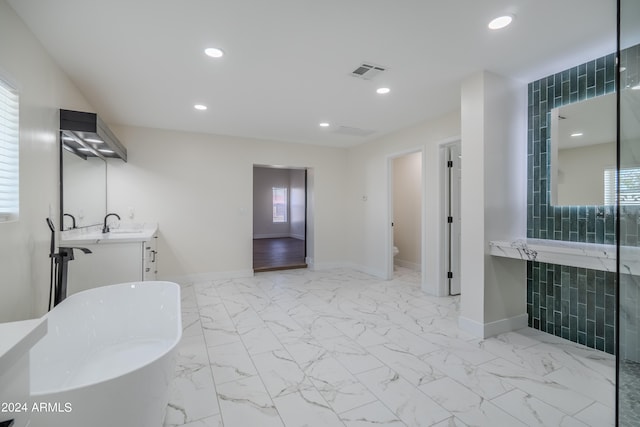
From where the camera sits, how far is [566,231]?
2678 millimetres

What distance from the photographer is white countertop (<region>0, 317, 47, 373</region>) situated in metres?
0.75

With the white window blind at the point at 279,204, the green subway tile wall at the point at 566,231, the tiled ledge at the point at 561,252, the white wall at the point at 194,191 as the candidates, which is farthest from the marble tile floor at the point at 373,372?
the white window blind at the point at 279,204

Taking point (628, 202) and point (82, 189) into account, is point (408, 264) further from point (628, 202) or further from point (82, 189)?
point (82, 189)

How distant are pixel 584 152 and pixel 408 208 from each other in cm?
344

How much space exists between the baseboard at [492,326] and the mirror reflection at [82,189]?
387 cm

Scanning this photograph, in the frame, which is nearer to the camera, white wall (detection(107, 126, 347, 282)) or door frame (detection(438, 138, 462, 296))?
door frame (detection(438, 138, 462, 296))

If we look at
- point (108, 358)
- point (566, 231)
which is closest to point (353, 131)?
point (566, 231)

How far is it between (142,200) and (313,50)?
11.8 ft

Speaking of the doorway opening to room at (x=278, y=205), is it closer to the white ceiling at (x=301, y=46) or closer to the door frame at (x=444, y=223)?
the door frame at (x=444, y=223)

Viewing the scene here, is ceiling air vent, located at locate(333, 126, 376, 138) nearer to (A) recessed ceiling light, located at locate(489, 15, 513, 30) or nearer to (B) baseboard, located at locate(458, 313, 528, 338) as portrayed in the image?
(A) recessed ceiling light, located at locate(489, 15, 513, 30)

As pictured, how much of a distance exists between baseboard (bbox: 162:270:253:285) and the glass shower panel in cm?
472

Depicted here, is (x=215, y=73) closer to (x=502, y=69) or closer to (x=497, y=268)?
(x=502, y=69)

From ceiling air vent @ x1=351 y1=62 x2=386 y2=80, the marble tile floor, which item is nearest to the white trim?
the marble tile floor

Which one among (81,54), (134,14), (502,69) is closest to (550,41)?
(502,69)
